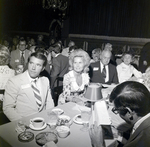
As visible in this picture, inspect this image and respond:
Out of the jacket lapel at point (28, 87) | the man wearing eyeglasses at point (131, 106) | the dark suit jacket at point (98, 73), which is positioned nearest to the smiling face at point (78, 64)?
the dark suit jacket at point (98, 73)

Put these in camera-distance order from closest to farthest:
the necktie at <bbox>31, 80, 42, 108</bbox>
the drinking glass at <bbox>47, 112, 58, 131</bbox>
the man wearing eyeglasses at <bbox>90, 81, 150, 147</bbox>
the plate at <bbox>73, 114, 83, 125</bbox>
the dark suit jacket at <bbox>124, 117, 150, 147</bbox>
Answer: the dark suit jacket at <bbox>124, 117, 150, 147</bbox>, the man wearing eyeglasses at <bbox>90, 81, 150, 147</bbox>, the drinking glass at <bbox>47, 112, 58, 131</bbox>, the plate at <bbox>73, 114, 83, 125</bbox>, the necktie at <bbox>31, 80, 42, 108</bbox>

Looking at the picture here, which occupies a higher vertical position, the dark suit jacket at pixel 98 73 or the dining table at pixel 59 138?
the dark suit jacket at pixel 98 73

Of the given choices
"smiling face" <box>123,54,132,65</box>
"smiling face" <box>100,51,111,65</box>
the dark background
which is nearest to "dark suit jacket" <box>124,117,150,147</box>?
"smiling face" <box>100,51,111,65</box>

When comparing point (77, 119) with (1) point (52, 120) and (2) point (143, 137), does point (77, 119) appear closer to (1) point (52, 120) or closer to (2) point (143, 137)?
Result: (1) point (52, 120)

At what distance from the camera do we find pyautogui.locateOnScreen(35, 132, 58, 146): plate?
4.34 ft

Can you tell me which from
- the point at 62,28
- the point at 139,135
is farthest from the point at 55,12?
the point at 139,135

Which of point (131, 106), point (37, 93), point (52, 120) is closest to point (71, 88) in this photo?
point (37, 93)

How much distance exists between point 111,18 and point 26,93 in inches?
343

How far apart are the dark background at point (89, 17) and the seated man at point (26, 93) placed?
19.5 feet

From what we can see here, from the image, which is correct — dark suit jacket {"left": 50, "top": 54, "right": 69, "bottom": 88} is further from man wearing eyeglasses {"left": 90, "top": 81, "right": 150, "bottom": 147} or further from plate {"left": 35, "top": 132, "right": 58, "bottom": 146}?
man wearing eyeglasses {"left": 90, "top": 81, "right": 150, "bottom": 147}

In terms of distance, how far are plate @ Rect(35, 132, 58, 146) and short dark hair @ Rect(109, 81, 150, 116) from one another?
61 cm

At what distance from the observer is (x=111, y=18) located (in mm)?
9500

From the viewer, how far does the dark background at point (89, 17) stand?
27.4 feet

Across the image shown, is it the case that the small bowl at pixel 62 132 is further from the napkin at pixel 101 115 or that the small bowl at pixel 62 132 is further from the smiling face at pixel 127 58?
the smiling face at pixel 127 58
